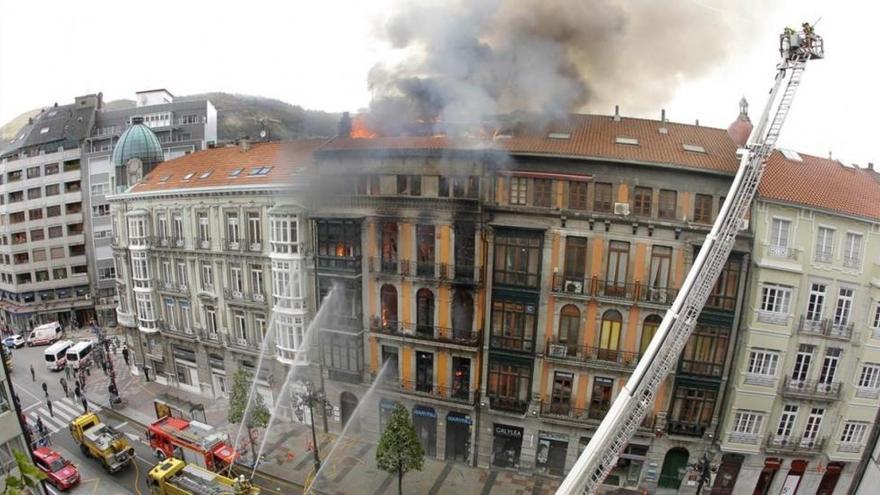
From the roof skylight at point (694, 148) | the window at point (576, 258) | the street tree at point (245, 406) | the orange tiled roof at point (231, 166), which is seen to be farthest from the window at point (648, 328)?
the street tree at point (245, 406)

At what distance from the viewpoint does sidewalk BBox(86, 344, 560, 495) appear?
8586 mm

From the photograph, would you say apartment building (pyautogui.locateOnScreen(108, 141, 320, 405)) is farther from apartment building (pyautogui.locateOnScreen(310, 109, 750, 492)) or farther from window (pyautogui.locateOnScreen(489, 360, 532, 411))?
window (pyautogui.locateOnScreen(489, 360, 532, 411))

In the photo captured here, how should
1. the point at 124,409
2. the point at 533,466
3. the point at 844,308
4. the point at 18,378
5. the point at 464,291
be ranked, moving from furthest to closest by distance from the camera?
the point at 18,378 < the point at 124,409 < the point at 533,466 < the point at 464,291 < the point at 844,308

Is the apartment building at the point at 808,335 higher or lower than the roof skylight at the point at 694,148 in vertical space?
lower

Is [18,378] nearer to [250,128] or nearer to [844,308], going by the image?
[250,128]

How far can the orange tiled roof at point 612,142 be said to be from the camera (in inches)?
257

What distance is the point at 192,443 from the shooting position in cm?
922

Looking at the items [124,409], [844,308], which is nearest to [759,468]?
[844,308]

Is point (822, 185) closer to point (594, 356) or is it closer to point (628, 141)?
point (628, 141)

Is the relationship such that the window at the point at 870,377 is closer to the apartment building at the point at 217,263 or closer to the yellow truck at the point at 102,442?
the apartment building at the point at 217,263

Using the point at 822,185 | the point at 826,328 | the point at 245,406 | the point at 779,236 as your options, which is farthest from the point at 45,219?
the point at 826,328

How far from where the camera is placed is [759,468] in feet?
25.8

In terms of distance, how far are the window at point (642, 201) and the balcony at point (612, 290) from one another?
51.3 inches

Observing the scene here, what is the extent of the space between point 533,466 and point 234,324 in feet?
24.7
